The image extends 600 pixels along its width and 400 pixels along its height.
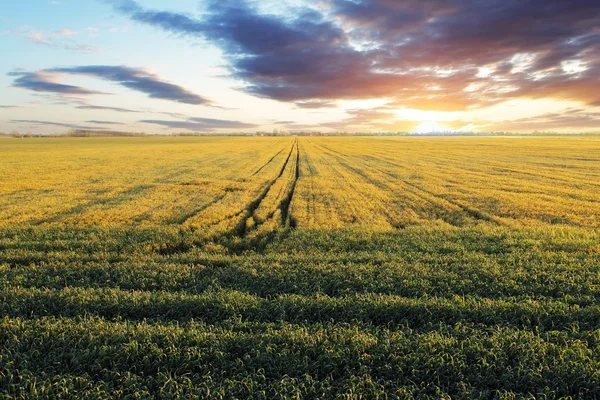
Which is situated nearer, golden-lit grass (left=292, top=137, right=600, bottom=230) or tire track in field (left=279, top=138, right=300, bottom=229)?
tire track in field (left=279, top=138, right=300, bottom=229)

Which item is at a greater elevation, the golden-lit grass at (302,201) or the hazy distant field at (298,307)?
the golden-lit grass at (302,201)

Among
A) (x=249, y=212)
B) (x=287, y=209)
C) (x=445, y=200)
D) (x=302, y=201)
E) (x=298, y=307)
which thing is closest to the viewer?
(x=298, y=307)

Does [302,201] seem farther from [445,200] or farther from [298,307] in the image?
[298,307]

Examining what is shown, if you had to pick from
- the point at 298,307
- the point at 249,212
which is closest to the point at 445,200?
the point at 249,212

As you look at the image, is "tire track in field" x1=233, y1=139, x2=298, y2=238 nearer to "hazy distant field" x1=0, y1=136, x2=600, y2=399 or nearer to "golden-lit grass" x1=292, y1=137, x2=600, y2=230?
"hazy distant field" x1=0, y1=136, x2=600, y2=399

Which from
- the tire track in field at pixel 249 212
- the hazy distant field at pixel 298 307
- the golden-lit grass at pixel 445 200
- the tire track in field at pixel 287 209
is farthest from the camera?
the golden-lit grass at pixel 445 200

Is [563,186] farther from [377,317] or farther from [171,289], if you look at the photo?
[171,289]

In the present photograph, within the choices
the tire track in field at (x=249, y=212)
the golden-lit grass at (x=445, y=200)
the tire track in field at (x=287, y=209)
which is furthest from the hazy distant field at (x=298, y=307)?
the golden-lit grass at (x=445, y=200)

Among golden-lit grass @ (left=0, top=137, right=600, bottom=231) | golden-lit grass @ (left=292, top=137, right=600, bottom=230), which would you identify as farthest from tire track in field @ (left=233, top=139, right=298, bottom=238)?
golden-lit grass @ (left=292, top=137, right=600, bottom=230)

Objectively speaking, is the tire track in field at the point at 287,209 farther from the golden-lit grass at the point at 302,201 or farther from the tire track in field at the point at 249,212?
the tire track in field at the point at 249,212

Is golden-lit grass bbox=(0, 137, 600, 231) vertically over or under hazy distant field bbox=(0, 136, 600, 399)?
over

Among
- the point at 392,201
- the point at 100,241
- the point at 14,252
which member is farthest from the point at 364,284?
the point at 392,201

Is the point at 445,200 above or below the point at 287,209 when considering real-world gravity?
above

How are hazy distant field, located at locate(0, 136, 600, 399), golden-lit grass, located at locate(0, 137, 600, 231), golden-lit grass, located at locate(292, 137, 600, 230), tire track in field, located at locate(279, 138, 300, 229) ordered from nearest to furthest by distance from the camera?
A: hazy distant field, located at locate(0, 136, 600, 399)
tire track in field, located at locate(279, 138, 300, 229)
golden-lit grass, located at locate(0, 137, 600, 231)
golden-lit grass, located at locate(292, 137, 600, 230)
